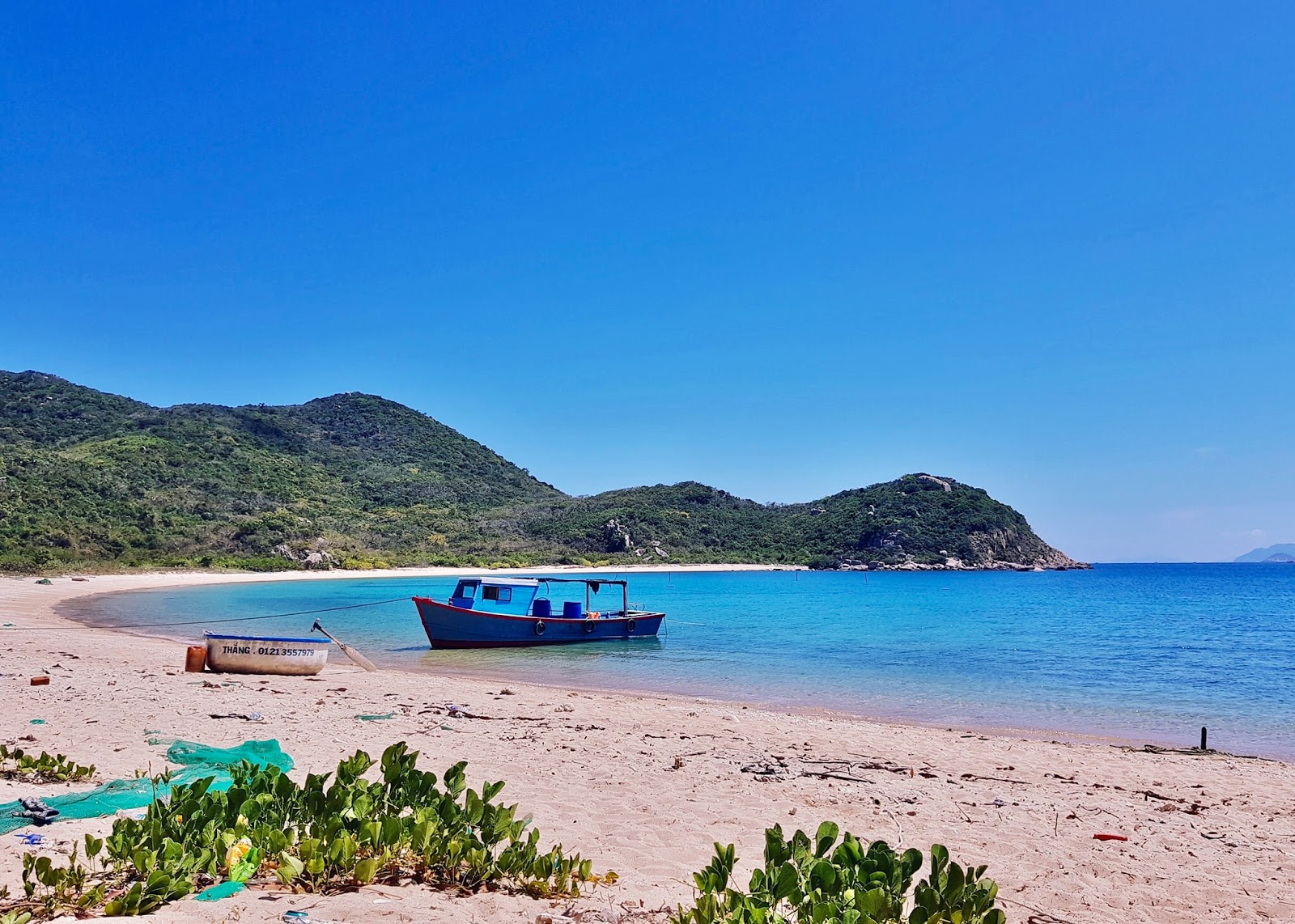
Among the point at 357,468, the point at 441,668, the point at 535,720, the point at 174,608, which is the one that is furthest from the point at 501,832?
the point at 357,468

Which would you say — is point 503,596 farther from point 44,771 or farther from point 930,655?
point 44,771

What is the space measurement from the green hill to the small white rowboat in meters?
38.5

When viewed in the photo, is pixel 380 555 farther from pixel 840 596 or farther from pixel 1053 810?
pixel 1053 810

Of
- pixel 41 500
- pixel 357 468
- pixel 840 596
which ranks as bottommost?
pixel 840 596

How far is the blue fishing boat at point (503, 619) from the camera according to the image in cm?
2325

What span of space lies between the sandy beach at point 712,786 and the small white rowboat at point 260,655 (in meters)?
0.71

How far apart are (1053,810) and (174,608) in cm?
3360

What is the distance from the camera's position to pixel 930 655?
23.0 metres

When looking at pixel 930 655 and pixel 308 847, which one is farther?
pixel 930 655

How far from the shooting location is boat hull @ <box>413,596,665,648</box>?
23.1 meters

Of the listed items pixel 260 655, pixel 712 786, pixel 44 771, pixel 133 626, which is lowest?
pixel 133 626

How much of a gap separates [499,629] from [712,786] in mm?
17141

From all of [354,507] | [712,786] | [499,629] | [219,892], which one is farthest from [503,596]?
[354,507]

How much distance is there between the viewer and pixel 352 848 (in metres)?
3.90
